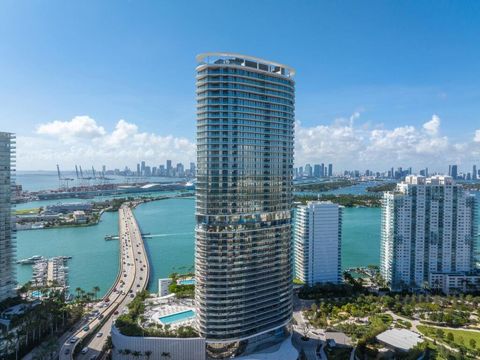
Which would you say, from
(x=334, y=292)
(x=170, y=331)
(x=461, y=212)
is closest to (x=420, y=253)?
(x=461, y=212)

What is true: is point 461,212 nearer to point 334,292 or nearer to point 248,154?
point 334,292

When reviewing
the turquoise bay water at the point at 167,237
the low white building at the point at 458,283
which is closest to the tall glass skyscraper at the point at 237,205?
the turquoise bay water at the point at 167,237

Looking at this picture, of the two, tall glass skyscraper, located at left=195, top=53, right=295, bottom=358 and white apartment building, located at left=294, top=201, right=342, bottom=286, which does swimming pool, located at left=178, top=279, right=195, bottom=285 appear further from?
white apartment building, located at left=294, top=201, right=342, bottom=286

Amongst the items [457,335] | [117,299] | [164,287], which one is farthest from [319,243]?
[117,299]

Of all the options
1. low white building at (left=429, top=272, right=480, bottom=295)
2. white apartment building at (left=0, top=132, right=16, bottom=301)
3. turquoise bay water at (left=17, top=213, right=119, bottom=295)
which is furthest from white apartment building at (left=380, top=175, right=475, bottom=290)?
white apartment building at (left=0, top=132, right=16, bottom=301)

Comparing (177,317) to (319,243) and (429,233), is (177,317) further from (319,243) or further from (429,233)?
(429,233)

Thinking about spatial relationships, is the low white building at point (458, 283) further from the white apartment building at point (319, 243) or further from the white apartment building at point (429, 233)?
the white apartment building at point (319, 243)
